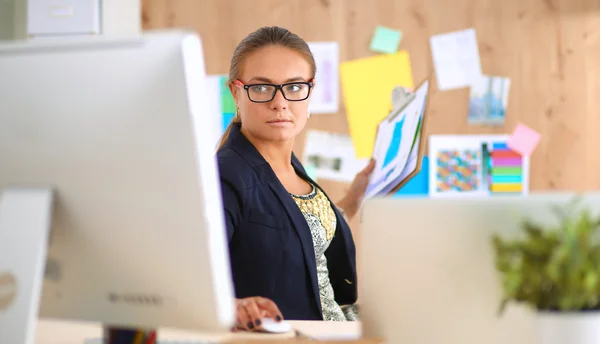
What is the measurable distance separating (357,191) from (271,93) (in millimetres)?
529

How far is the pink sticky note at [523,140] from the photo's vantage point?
9.05ft

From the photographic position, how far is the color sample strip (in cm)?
275

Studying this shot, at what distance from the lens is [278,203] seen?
1.63 m

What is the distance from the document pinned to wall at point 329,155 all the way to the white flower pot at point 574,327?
2.11 metres

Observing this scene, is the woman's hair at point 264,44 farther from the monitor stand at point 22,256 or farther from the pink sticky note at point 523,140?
the pink sticky note at point 523,140

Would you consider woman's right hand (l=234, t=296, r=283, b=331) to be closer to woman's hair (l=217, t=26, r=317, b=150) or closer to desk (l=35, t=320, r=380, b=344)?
desk (l=35, t=320, r=380, b=344)

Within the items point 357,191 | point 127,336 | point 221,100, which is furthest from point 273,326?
point 221,100

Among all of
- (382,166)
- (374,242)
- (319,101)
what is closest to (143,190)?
(374,242)

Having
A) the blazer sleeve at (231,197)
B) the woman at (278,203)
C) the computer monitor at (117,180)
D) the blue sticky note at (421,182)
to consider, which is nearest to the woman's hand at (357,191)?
the woman at (278,203)

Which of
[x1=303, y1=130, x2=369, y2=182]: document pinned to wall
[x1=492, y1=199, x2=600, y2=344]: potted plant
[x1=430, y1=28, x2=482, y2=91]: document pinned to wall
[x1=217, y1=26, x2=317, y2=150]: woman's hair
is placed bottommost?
[x1=492, y1=199, x2=600, y2=344]: potted plant

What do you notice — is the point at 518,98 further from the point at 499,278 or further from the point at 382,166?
the point at 499,278

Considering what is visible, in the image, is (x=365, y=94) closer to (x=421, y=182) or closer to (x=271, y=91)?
(x=421, y=182)

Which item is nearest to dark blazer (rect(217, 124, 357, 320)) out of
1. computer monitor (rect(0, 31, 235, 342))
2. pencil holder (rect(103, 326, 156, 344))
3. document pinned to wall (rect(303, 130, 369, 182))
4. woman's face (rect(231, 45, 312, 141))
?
woman's face (rect(231, 45, 312, 141))

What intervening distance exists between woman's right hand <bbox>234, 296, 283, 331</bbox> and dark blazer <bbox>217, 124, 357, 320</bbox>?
334 mm
